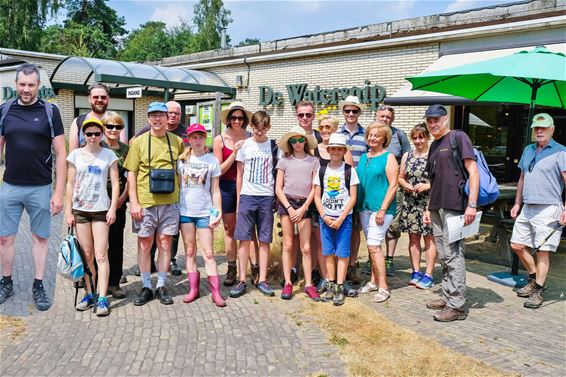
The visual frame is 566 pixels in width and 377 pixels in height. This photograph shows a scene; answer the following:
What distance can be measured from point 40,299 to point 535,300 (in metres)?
5.03

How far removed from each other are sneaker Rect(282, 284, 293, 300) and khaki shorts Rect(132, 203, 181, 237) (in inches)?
51.5

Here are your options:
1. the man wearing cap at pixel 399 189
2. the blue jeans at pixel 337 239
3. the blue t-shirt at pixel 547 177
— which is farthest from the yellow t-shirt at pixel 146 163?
the blue t-shirt at pixel 547 177

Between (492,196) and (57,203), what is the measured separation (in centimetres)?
422

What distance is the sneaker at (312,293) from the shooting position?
5094mm

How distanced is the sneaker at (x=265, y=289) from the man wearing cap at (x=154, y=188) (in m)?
0.98

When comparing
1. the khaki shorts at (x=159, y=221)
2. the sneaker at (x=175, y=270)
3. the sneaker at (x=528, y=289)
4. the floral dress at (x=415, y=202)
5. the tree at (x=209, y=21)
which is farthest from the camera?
the tree at (x=209, y=21)

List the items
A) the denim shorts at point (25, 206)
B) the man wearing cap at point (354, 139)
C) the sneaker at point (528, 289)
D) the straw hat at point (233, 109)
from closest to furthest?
the denim shorts at point (25, 206), the straw hat at point (233, 109), the sneaker at point (528, 289), the man wearing cap at point (354, 139)

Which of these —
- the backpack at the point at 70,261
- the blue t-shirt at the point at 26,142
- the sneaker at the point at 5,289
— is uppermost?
the blue t-shirt at the point at 26,142

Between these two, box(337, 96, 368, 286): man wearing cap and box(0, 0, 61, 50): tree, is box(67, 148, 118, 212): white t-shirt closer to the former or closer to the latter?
box(337, 96, 368, 286): man wearing cap

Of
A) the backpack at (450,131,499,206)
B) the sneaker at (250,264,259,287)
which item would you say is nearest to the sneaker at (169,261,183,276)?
the sneaker at (250,264,259,287)

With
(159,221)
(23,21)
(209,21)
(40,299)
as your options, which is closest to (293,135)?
(159,221)

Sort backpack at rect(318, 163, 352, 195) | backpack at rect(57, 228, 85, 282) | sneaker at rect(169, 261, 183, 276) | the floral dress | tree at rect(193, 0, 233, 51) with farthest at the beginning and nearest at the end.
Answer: tree at rect(193, 0, 233, 51) < sneaker at rect(169, 261, 183, 276) < the floral dress < backpack at rect(318, 163, 352, 195) < backpack at rect(57, 228, 85, 282)

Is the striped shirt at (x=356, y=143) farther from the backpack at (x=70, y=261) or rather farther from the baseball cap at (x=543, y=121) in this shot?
the backpack at (x=70, y=261)

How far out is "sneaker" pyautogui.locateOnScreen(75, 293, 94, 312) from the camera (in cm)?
460
